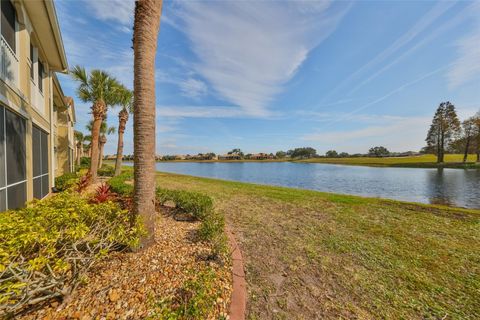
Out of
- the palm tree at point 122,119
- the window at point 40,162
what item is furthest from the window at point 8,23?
the palm tree at point 122,119

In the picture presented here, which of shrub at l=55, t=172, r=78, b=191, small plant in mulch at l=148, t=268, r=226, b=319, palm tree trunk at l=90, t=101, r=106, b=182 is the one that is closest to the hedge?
small plant in mulch at l=148, t=268, r=226, b=319

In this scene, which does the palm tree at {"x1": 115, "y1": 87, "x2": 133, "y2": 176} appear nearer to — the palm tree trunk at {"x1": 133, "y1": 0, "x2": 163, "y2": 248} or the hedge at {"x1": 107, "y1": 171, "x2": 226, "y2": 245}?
the hedge at {"x1": 107, "y1": 171, "x2": 226, "y2": 245}

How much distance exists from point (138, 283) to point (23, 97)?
702 cm

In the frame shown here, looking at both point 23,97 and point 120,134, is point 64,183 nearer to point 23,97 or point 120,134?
point 23,97

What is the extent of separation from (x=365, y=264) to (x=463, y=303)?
3.73 ft

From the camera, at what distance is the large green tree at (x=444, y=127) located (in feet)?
129

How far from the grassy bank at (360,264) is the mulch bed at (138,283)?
23.6 inches

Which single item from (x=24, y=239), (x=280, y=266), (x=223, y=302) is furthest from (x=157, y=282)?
(x=280, y=266)

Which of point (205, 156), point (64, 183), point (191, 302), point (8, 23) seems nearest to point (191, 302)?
point (191, 302)

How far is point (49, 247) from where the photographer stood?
216 cm

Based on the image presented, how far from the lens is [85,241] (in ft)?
8.64

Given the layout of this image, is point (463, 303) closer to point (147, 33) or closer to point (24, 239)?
point (24, 239)

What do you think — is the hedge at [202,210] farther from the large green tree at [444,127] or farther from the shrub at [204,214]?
the large green tree at [444,127]

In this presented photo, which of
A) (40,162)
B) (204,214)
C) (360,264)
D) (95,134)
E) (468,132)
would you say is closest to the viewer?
(360,264)
